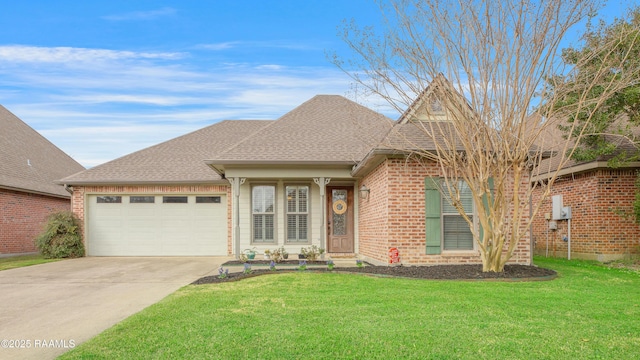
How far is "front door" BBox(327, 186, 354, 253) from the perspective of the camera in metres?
15.9

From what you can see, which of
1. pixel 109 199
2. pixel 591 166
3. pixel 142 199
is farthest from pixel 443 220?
pixel 109 199

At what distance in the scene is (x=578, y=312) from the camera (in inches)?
253

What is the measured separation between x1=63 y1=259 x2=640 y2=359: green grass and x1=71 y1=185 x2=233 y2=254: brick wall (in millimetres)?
8467

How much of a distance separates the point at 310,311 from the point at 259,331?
1098mm

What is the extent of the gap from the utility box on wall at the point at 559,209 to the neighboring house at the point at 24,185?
1812 centimetres

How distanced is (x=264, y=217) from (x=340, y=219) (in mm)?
2389

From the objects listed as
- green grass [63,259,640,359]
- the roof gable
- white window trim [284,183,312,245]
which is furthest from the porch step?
green grass [63,259,640,359]

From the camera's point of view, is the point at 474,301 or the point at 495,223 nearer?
the point at 474,301

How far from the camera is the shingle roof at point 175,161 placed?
16.7m

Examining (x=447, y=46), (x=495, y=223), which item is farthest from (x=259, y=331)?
(x=447, y=46)

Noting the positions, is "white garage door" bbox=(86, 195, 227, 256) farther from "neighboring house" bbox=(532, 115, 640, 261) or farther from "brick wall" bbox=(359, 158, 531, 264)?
"neighboring house" bbox=(532, 115, 640, 261)

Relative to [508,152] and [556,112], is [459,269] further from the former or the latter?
[556,112]

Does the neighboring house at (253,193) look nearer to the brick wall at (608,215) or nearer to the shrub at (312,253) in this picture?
the shrub at (312,253)

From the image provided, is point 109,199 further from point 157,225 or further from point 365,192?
point 365,192
